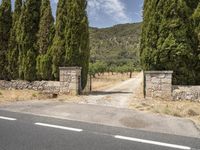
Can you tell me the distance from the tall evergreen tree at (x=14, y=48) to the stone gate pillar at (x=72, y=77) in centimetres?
427

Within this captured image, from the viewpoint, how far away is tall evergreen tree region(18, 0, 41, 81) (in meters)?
17.8

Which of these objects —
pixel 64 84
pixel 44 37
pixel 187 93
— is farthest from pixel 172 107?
pixel 44 37

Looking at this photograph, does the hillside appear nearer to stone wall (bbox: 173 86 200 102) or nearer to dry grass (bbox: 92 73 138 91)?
dry grass (bbox: 92 73 138 91)

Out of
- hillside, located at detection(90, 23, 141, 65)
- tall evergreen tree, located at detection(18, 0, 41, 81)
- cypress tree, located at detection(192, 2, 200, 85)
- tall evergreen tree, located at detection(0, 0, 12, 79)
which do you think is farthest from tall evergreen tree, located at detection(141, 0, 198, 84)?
hillside, located at detection(90, 23, 141, 65)

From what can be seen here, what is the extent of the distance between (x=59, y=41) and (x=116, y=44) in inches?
4716

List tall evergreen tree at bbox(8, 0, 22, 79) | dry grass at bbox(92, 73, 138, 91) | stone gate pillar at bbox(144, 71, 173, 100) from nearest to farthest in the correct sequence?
stone gate pillar at bbox(144, 71, 173, 100), tall evergreen tree at bbox(8, 0, 22, 79), dry grass at bbox(92, 73, 138, 91)

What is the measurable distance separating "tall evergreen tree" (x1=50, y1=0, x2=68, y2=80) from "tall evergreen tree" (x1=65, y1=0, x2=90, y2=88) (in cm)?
27

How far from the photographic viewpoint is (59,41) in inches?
642

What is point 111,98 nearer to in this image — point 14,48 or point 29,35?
point 29,35

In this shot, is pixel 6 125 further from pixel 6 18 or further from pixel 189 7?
pixel 6 18

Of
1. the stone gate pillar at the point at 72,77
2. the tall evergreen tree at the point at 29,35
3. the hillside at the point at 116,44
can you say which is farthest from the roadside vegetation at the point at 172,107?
the hillside at the point at 116,44

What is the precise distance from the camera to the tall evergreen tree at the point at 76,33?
632 inches

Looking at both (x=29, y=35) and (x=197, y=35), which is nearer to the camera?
(x=197, y=35)

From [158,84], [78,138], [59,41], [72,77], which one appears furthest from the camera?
[59,41]
